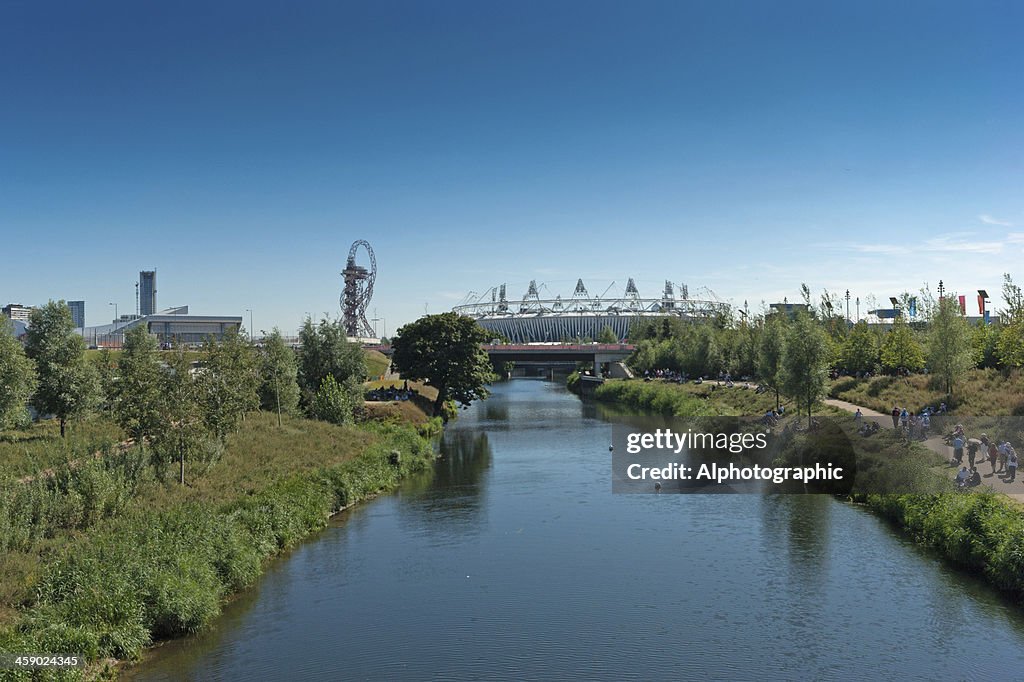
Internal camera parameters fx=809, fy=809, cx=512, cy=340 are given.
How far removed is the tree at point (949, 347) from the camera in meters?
47.3

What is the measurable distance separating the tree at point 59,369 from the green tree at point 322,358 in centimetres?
2101

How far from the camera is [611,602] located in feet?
79.3

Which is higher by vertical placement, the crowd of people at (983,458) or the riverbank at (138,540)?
the crowd of people at (983,458)

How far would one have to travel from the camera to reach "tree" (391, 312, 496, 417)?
7125 cm

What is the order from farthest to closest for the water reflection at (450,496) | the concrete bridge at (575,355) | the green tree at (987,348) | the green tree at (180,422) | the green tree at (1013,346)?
the concrete bridge at (575,355)
the green tree at (987,348)
the green tree at (1013,346)
the water reflection at (450,496)
the green tree at (180,422)

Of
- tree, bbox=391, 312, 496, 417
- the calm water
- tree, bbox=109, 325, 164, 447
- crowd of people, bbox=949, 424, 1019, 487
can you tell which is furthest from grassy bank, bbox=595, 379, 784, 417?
tree, bbox=109, 325, 164, 447

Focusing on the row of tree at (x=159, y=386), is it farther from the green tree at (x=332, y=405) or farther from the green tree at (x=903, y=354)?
the green tree at (x=903, y=354)

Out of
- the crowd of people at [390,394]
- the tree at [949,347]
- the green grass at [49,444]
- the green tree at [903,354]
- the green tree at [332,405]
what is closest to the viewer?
the green grass at [49,444]

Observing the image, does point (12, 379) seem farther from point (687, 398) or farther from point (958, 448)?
point (687, 398)

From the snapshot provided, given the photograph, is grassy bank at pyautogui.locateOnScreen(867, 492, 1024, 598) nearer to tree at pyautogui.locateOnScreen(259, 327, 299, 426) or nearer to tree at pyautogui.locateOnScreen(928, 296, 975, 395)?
tree at pyautogui.locateOnScreen(928, 296, 975, 395)

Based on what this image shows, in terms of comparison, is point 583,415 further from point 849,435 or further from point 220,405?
point 220,405

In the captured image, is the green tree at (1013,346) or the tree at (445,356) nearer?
the green tree at (1013,346)

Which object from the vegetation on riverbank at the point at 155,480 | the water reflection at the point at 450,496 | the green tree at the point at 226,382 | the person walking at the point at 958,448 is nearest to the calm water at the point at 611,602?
→ the water reflection at the point at 450,496

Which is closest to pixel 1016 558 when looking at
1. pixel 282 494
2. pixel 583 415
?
pixel 282 494
